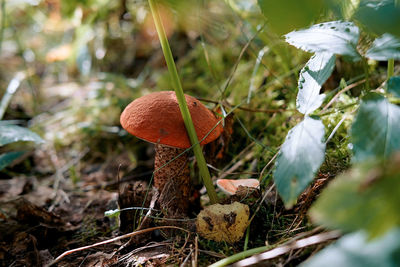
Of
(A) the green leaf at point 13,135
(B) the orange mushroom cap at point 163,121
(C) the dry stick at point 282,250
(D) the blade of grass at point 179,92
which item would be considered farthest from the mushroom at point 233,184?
(A) the green leaf at point 13,135

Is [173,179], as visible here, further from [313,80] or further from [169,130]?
[313,80]

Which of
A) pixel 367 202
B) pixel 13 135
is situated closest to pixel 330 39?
pixel 367 202

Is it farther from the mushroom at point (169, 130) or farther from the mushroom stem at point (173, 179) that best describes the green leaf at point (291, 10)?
the mushroom stem at point (173, 179)

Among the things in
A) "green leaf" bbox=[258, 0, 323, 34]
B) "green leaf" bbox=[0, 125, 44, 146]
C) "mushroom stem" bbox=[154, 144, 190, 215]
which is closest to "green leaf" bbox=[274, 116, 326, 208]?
"green leaf" bbox=[258, 0, 323, 34]

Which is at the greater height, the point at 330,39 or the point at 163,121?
the point at 330,39

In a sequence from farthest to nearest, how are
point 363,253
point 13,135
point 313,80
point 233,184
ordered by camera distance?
point 13,135, point 233,184, point 313,80, point 363,253

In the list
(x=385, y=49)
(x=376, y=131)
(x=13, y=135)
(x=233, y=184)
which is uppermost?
(x=385, y=49)
